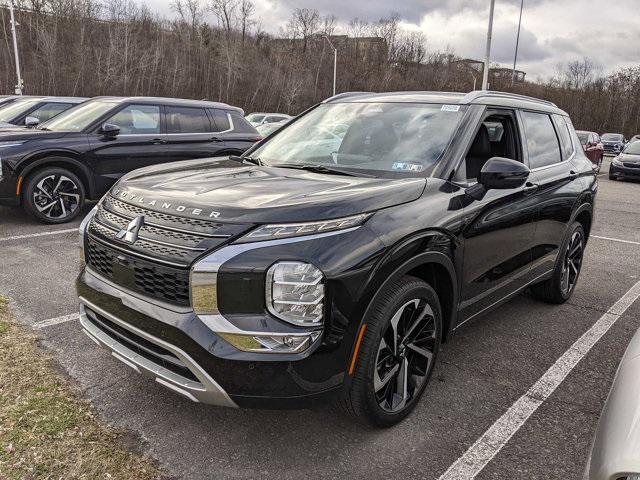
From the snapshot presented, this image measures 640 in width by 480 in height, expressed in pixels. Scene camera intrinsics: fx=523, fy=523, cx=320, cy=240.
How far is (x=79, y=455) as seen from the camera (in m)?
2.48

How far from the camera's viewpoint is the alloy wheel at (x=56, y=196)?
696 centimetres

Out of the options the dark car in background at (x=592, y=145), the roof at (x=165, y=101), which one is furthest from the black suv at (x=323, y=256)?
the dark car in background at (x=592, y=145)

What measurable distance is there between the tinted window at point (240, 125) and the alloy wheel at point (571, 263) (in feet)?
18.4

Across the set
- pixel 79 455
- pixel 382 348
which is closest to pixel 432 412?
pixel 382 348

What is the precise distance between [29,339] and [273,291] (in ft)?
7.70

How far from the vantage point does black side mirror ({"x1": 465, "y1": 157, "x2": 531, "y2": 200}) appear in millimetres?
3105

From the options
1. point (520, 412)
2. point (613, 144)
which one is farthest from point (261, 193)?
point (613, 144)

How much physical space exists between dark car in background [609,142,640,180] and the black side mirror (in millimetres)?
16944

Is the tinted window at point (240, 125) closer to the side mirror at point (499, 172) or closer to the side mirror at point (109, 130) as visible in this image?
the side mirror at point (109, 130)

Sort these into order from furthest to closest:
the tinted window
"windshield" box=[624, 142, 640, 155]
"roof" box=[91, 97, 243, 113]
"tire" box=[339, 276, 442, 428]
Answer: "windshield" box=[624, 142, 640, 155]
the tinted window
"roof" box=[91, 97, 243, 113]
"tire" box=[339, 276, 442, 428]

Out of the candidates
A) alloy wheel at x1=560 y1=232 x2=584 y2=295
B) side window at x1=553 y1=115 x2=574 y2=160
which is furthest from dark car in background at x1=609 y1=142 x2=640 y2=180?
side window at x1=553 y1=115 x2=574 y2=160

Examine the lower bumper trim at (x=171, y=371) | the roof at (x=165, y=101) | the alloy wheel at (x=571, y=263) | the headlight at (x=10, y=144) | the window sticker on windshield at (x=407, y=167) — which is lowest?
the alloy wheel at (x=571, y=263)

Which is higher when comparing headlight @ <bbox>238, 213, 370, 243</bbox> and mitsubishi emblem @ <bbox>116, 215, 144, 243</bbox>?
headlight @ <bbox>238, 213, 370, 243</bbox>

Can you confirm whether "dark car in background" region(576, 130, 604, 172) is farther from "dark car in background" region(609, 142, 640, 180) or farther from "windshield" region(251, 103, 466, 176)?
"windshield" region(251, 103, 466, 176)
